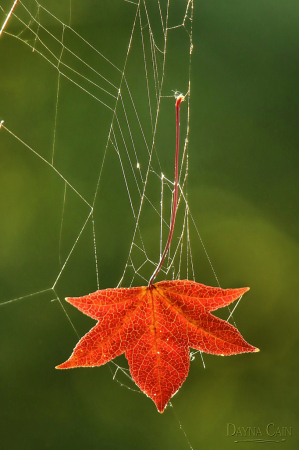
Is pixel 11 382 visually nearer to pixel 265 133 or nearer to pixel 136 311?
pixel 136 311

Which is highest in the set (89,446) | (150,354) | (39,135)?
(39,135)

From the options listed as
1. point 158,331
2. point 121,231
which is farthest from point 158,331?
point 121,231

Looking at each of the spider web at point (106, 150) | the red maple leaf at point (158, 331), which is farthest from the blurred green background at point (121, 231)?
the red maple leaf at point (158, 331)

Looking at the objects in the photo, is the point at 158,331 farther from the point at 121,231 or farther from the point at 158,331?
the point at 121,231

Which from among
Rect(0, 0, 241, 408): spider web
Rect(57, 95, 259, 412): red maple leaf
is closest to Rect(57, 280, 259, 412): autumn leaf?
Rect(57, 95, 259, 412): red maple leaf

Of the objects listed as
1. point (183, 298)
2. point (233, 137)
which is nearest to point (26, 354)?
point (183, 298)
